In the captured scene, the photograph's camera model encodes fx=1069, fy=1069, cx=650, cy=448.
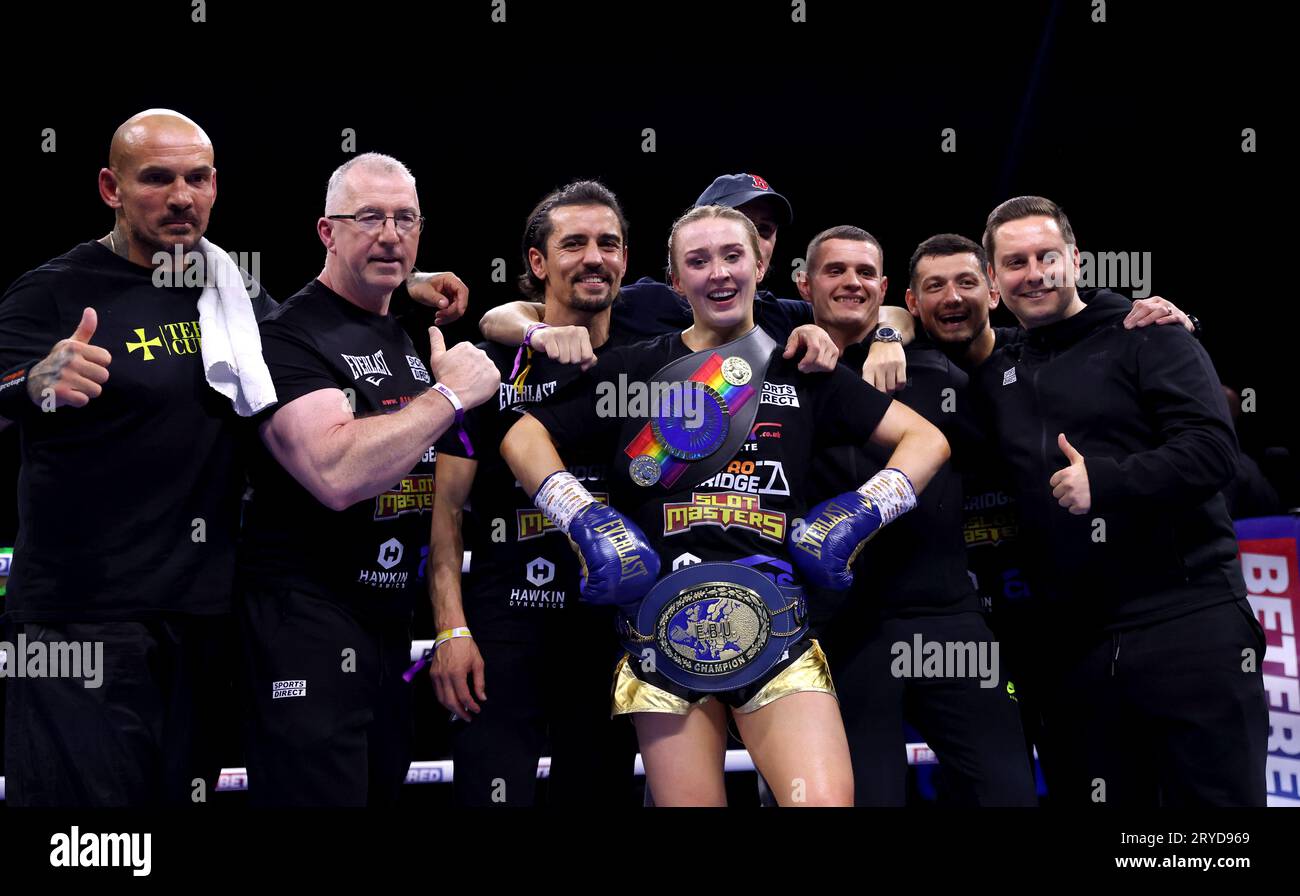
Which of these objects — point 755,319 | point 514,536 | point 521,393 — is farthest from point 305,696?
point 755,319

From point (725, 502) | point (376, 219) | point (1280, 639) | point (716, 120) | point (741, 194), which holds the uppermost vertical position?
point (716, 120)

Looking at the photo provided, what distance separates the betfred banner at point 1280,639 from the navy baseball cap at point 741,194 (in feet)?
5.67

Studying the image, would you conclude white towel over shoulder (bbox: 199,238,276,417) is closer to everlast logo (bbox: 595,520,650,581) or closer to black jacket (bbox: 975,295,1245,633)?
everlast logo (bbox: 595,520,650,581)

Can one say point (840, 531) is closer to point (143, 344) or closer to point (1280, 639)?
point (143, 344)

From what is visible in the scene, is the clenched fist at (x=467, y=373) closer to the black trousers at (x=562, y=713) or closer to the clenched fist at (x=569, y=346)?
the clenched fist at (x=569, y=346)

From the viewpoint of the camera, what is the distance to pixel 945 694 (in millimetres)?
2443

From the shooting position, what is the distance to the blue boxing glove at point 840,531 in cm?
212

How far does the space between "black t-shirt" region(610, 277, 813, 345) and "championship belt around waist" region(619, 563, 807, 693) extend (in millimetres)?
830

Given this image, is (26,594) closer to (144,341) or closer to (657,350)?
(144,341)

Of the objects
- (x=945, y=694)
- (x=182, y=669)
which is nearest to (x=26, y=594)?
(x=182, y=669)

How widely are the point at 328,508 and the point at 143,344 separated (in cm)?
51

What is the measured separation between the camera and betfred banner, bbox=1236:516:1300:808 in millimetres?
3141

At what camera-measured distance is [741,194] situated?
3.14 m

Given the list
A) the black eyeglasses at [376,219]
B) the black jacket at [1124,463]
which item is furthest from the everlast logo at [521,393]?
the black jacket at [1124,463]
